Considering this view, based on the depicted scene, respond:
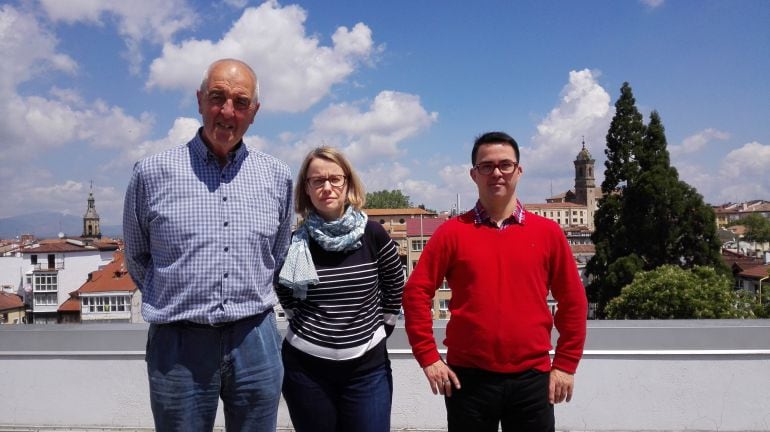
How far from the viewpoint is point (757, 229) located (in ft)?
279

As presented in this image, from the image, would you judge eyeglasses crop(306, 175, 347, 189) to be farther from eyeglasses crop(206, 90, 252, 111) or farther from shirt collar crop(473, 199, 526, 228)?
shirt collar crop(473, 199, 526, 228)

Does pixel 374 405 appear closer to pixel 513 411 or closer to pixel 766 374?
pixel 513 411

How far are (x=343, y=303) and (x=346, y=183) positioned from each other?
1.46 feet

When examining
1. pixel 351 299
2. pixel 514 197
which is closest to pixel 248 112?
pixel 351 299

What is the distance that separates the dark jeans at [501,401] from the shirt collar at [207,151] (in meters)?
1.08

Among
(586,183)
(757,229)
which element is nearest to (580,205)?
(586,183)

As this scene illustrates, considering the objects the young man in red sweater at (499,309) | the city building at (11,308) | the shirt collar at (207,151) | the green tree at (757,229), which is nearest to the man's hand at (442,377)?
the young man in red sweater at (499,309)

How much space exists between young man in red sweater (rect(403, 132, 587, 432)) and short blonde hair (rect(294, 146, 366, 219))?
13.3 inches

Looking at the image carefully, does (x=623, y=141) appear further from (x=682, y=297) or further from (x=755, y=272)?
(x=755, y=272)

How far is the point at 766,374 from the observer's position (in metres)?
3.02

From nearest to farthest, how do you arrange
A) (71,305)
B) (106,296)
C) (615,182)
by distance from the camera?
1. (615,182)
2. (106,296)
3. (71,305)

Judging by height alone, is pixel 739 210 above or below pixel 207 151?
above

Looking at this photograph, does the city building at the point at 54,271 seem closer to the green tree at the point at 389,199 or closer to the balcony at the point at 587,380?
the balcony at the point at 587,380

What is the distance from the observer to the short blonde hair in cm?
210
